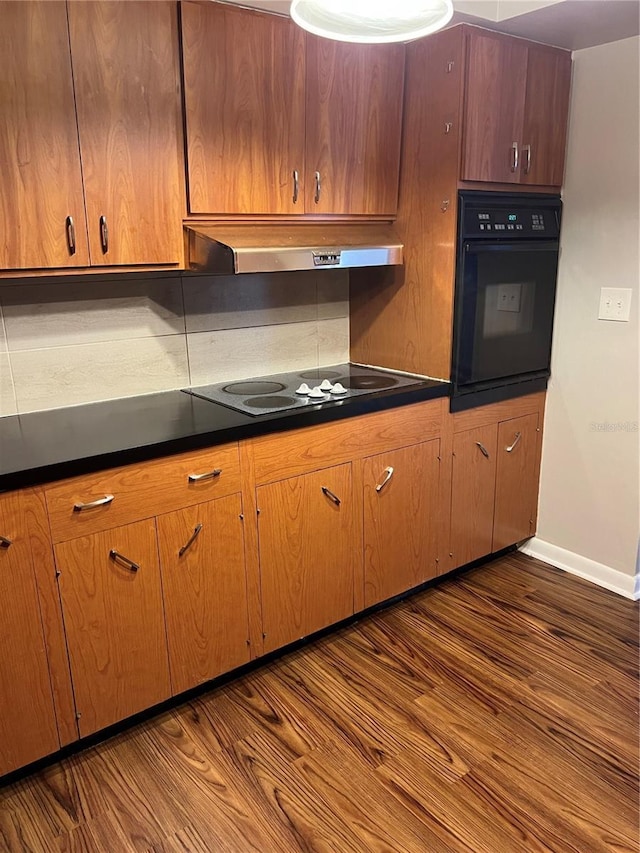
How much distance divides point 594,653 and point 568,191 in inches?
73.0

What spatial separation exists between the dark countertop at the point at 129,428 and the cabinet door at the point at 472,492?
14.7 inches

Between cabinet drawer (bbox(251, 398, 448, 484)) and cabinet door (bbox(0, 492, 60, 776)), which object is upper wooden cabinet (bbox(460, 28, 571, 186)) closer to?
cabinet drawer (bbox(251, 398, 448, 484))

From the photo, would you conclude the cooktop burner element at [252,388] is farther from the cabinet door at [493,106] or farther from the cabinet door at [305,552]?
the cabinet door at [493,106]

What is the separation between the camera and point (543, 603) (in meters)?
2.73

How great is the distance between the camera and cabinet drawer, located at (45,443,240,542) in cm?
173

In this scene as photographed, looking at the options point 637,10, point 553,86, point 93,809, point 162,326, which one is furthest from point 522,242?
point 93,809

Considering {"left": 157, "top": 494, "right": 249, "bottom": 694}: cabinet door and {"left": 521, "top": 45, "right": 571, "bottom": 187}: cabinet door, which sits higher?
{"left": 521, "top": 45, "right": 571, "bottom": 187}: cabinet door

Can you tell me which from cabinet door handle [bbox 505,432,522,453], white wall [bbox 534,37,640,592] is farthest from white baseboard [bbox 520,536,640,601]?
cabinet door handle [bbox 505,432,522,453]

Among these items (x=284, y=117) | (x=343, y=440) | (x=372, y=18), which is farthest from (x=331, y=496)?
(x=372, y=18)

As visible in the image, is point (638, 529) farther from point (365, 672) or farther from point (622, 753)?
point (365, 672)

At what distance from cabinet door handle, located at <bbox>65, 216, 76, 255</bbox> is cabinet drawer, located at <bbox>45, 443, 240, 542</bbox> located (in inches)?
26.2

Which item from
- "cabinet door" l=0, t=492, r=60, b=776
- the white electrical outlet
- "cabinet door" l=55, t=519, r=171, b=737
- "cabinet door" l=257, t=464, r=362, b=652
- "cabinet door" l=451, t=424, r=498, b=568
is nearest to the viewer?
"cabinet door" l=0, t=492, r=60, b=776

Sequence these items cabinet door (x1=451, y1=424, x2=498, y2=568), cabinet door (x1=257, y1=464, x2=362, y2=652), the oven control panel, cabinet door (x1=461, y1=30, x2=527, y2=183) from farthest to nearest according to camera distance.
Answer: cabinet door (x1=451, y1=424, x2=498, y2=568) → the oven control panel → cabinet door (x1=461, y1=30, x2=527, y2=183) → cabinet door (x1=257, y1=464, x2=362, y2=652)

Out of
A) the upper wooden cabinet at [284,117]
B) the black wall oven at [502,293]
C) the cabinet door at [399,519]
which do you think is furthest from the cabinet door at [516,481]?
the upper wooden cabinet at [284,117]
